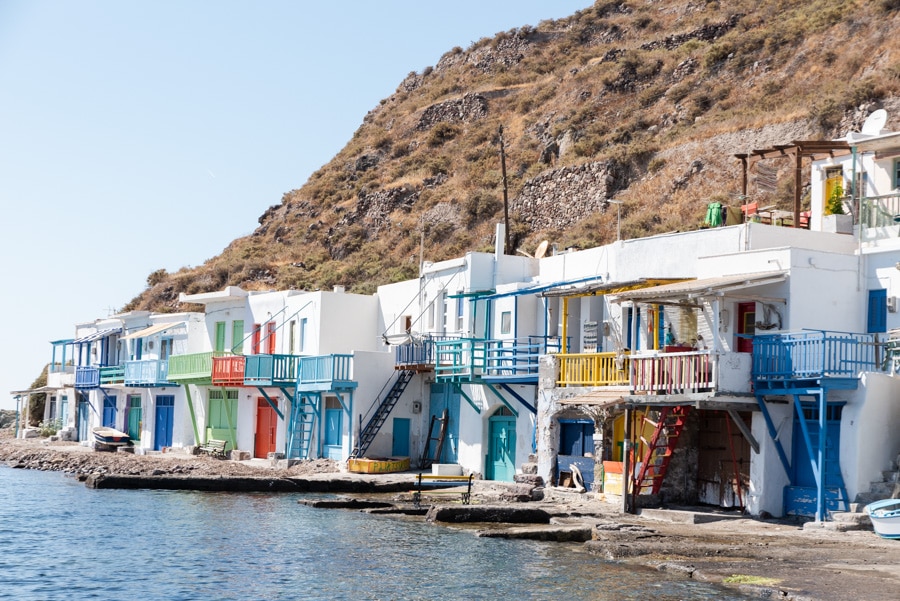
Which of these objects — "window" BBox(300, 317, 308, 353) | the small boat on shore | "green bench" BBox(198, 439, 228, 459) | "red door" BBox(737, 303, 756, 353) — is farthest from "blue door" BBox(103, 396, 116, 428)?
"red door" BBox(737, 303, 756, 353)

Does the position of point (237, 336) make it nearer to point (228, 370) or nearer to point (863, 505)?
point (228, 370)

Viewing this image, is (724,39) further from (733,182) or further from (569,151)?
(733,182)

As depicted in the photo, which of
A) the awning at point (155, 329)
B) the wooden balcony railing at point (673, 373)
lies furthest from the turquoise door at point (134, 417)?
the wooden balcony railing at point (673, 373)

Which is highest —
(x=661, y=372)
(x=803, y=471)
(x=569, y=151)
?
(x=569, y=151)

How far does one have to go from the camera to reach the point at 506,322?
37.3 metres

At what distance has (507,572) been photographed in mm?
21625

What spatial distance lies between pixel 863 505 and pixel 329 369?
2188cm

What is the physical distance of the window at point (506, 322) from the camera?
37.1 m

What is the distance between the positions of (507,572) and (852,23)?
5558cm

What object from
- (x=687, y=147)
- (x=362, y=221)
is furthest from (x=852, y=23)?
(x=362, y=221)

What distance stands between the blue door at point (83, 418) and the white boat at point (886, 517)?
50507 millimetres

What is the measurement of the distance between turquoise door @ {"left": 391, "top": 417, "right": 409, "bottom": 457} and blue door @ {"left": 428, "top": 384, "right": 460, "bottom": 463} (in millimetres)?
1121

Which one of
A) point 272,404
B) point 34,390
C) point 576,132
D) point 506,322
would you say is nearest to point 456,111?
point 576,132

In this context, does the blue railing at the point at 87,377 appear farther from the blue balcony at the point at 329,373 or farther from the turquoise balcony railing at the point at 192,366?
the blue balcony at the point at 329,373
